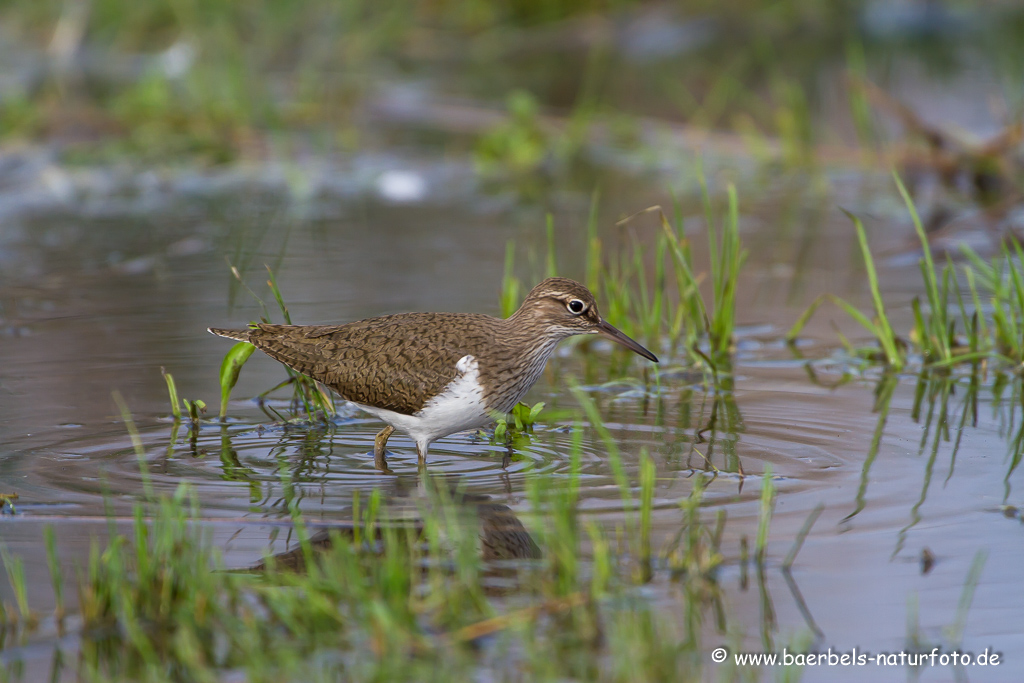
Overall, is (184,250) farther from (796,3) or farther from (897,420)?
(796,3)

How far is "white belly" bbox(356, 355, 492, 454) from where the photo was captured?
19.4 ft

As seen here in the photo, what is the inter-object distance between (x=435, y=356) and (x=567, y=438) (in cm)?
80

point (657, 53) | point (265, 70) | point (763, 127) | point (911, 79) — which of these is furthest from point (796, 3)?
point (265, 70)

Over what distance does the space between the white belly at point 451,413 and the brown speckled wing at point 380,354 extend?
0.13 feet

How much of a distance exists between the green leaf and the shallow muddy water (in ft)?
0.59

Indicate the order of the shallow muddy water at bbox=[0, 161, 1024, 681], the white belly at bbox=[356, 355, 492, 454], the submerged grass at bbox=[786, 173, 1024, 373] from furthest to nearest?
the submerged grass at bbox=[786, 173, 1024, 373], the white belly at bbox=[356, 355, 492, 454], the shallow muddy water at bbox=[0, 161, 1024, 681]

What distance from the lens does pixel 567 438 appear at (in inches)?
248

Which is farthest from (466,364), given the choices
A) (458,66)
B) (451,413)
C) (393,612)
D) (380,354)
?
(458,66)

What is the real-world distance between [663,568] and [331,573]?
4.02 ft

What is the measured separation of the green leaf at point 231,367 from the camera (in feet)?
21.3

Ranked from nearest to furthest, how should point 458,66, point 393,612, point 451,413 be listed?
point 393,612 → point 451,413 → point 458,66

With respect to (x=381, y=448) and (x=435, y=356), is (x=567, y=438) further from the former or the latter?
(x=381, y=448)

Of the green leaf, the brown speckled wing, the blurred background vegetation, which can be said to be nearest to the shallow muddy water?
the green leaf

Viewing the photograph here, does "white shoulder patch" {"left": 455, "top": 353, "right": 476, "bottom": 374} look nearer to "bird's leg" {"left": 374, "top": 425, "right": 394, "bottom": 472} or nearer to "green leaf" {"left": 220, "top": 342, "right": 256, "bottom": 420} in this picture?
"bird's leg" {"left": 374, "top": 425, "right": 394, "bottom": 472}
